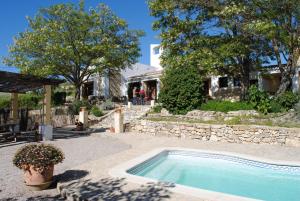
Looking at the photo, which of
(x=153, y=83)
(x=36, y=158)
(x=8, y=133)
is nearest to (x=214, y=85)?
(x=153, y=83)

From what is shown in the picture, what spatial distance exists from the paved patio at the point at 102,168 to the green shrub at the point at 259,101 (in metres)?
5.36

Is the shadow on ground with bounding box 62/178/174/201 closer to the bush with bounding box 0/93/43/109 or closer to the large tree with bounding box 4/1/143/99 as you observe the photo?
the large tree with bounding box 4/1/143/99

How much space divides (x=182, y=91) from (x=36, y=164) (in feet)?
46.9

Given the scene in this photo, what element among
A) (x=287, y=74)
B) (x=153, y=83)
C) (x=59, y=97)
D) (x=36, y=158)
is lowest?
(x=36, y=158)

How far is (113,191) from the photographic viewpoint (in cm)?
675

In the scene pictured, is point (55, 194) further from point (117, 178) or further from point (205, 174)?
point (205, 174)

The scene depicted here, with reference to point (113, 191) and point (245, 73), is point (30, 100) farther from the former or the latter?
point (113, 191)

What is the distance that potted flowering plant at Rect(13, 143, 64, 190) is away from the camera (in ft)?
23.4

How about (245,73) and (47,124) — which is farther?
(245,73)

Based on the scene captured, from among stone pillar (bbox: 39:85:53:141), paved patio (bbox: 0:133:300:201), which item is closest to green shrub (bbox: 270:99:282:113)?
paved patio (bbox: 0:133:300:201)

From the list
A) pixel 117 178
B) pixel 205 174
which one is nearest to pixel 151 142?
pixel 205 174

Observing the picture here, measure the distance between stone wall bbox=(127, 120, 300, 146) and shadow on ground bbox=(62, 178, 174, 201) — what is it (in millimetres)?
8073

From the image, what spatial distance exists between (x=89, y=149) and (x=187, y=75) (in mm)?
10372

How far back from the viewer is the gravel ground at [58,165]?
6.91 meters
